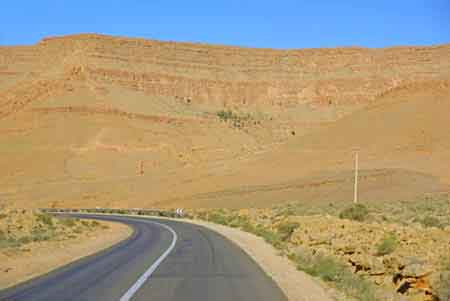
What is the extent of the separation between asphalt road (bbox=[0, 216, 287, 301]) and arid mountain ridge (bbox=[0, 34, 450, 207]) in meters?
42.1

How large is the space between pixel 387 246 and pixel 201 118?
98.7 meters

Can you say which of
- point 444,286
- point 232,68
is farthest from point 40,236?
point 232,68

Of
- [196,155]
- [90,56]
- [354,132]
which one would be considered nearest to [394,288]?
[354,132]

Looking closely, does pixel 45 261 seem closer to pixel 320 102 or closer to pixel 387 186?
pixel 387 186

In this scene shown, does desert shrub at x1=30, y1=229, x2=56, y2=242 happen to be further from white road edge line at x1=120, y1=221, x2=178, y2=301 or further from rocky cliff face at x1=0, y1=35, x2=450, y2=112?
rocky cliff face at x1=0, y1=35, x2=450, y2=112

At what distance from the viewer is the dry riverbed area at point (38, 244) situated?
17.3 meters

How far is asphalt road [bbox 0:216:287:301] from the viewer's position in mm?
12484

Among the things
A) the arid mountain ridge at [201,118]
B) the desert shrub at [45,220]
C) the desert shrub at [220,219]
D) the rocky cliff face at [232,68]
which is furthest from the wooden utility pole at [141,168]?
the desert shrub at [45,220]

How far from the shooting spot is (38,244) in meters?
25.8

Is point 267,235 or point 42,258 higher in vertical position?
point 42,258

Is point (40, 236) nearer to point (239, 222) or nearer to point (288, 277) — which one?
point (288, 277)

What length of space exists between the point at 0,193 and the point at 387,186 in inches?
1948

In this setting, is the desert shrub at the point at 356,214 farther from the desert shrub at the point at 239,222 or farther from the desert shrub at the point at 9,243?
the desert shrub at the point at 9,243

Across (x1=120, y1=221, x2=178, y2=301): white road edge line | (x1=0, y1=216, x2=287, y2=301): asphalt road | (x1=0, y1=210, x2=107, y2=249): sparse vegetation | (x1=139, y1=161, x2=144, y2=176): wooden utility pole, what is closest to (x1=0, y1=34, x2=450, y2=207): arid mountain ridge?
(x1=139, y1=161, x2=144, y2=176): wooden utility pole
